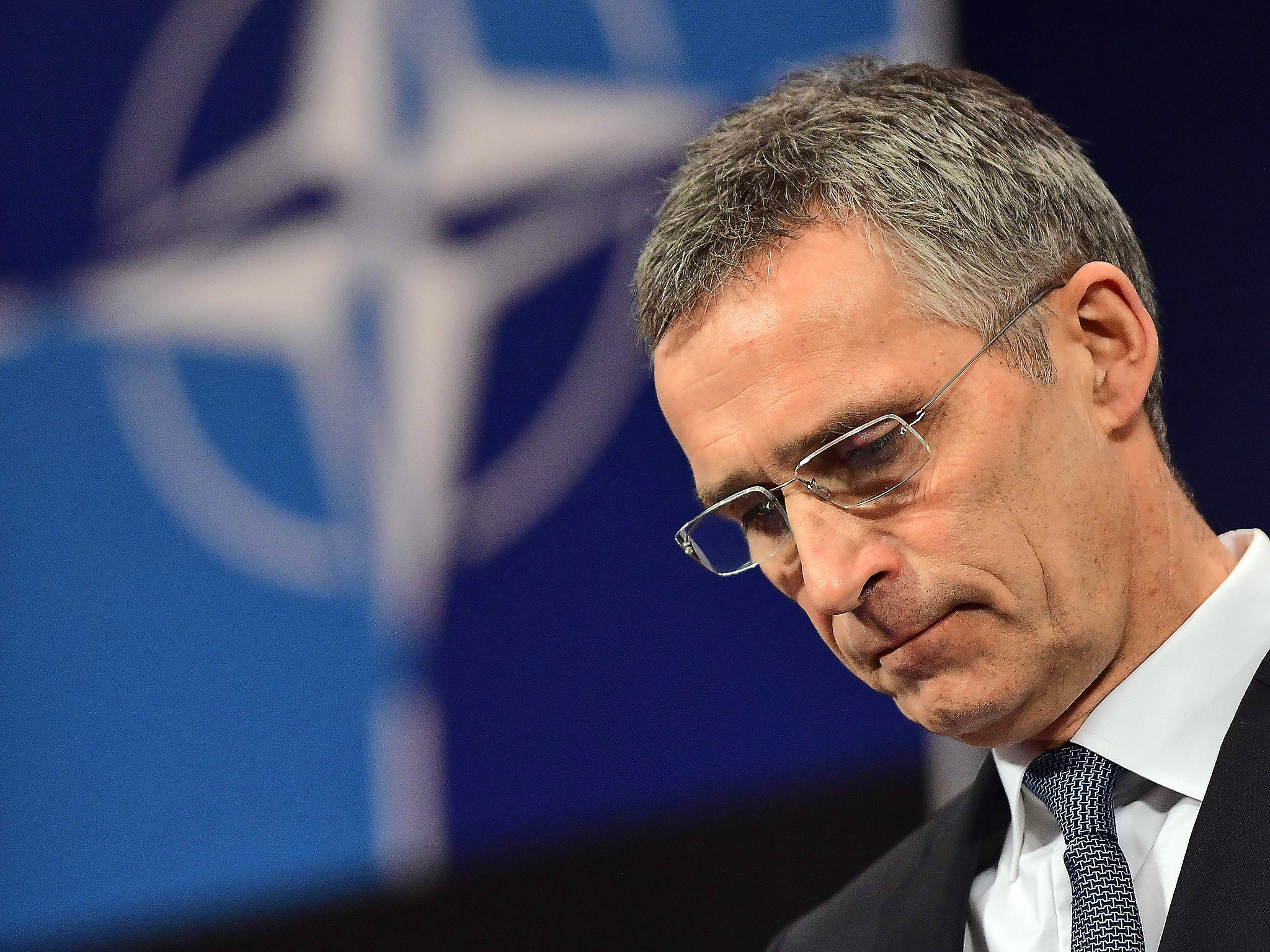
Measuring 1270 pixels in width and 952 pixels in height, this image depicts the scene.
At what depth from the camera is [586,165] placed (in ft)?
9.13

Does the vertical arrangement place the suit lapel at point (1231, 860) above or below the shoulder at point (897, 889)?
above

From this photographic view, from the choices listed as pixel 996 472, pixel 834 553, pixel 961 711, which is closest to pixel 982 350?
pixel 996 472

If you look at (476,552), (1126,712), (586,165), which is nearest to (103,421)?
(476,552)

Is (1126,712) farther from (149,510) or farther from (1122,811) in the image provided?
(149,510)

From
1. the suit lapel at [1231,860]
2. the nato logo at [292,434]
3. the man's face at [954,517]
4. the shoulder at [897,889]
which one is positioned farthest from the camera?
the nato logo at [292,434]

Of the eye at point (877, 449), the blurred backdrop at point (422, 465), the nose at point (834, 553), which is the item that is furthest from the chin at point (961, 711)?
the blurred backdrop at point (422, 465)

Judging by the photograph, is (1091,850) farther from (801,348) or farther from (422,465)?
(422,465)

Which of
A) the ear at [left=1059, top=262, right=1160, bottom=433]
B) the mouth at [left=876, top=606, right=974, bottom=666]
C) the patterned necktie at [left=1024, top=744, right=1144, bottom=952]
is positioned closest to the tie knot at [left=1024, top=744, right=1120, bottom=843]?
the patterned necktie at [left=1024, top=744, right=1144, bottom=952]

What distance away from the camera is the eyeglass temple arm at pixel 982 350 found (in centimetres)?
130

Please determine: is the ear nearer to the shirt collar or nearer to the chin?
the shirt collar

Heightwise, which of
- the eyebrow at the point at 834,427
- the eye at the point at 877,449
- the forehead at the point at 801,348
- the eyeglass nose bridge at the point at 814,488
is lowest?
the eyeglass nose bridge at the point at 814,488

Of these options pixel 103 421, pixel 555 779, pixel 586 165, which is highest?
pixel 586 165

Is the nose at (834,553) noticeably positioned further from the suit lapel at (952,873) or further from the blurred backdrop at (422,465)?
the blurred backdrop at (422,465)

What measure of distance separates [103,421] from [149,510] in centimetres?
19
